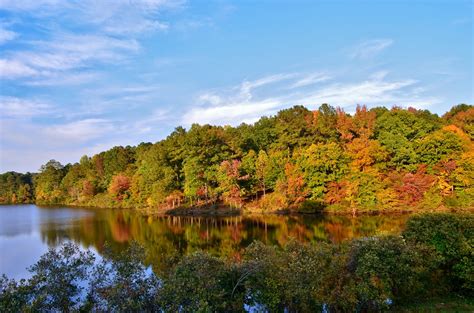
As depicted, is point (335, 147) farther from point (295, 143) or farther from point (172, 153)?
point (172, 153)

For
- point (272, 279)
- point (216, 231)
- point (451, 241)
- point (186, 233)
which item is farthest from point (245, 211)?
point (272, 279)

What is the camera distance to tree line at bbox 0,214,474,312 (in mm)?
7539

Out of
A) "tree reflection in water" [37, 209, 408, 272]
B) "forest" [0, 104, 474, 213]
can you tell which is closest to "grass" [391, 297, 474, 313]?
"tree reflection in water" [37, 209, 408, 272]

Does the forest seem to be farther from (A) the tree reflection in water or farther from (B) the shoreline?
(A) the tree reflection in water

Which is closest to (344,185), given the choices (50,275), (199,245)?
(199,245)

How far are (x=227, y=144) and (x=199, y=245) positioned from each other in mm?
26934

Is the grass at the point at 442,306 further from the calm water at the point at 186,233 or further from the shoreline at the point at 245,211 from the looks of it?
the shoreline at the point at 245,211

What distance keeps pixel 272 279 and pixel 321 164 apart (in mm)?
32023

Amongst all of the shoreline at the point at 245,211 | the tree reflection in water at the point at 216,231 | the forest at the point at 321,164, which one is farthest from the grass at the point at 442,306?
the forest at the point at 321,164

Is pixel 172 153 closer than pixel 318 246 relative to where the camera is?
No

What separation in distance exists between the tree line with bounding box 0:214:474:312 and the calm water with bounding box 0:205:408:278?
29.2 ft

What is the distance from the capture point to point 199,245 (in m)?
24.5

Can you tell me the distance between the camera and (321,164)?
3972 cm

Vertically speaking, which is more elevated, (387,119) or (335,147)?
(387,119)
